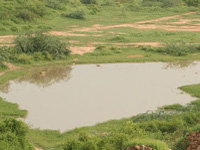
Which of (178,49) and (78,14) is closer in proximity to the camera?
(178,49)

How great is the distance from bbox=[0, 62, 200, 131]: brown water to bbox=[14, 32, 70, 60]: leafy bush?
1.13m

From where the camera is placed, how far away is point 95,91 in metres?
15.1

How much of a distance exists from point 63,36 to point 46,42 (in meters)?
3.71

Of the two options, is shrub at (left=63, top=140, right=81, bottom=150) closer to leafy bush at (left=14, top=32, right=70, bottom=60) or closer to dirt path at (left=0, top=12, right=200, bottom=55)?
leafy bush at (left=14, top=32, right=70, bottom=60)

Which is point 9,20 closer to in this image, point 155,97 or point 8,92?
point 8,92

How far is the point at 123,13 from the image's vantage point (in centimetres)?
2931

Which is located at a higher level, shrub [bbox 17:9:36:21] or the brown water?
shrub [bbox 17:9:36:21]

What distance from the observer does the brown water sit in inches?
510

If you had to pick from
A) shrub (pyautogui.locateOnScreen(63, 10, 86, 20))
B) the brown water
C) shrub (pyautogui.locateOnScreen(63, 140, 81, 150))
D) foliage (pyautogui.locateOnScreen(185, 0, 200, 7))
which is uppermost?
foliage (pyautogui.locateOnScreen(185, 0, 200, 7))

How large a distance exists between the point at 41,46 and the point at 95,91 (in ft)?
15.0

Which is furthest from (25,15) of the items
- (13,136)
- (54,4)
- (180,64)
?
(13,136)

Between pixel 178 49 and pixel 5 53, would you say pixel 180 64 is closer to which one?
pixel 178 49

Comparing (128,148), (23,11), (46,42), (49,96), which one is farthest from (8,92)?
(23,11)

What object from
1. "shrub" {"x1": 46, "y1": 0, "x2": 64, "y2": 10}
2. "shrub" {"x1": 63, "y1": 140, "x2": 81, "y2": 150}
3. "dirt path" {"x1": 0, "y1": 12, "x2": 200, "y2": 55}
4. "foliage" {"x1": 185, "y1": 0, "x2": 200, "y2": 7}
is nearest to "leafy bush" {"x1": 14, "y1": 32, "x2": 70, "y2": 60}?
"dirt path" {"x1": 0, "y1": 12, "x2": 200, "y2": 55}
